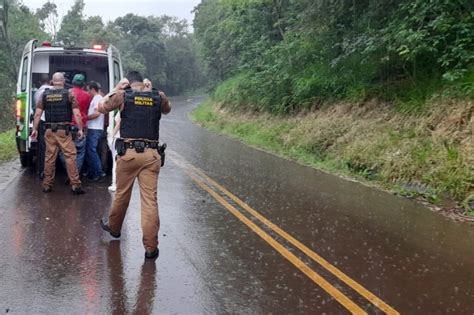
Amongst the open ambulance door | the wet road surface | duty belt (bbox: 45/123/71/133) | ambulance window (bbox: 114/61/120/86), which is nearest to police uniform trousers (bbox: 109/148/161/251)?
the wet road surface

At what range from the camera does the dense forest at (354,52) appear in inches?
416

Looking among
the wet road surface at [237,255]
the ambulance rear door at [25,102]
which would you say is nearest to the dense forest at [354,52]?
the wet road surface at [237,255]

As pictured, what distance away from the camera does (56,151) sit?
314 inches

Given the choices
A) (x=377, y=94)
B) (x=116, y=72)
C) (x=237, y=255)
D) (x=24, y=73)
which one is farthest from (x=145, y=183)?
(x=377, y=94)

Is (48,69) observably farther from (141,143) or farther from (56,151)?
(141,143)

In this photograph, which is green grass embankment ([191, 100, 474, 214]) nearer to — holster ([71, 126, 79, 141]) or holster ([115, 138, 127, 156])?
holster ([115, 138, 127, 156])

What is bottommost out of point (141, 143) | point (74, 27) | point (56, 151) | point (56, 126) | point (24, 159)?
point (24, 159)

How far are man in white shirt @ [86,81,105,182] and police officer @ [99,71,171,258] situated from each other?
362 centimetres

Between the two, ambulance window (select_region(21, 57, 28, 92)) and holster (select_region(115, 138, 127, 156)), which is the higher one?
ambulance window (select_region(21, 57, 28, 92))

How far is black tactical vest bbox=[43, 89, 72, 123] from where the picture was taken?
25.3 ft

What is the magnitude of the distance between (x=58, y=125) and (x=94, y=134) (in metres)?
1.14

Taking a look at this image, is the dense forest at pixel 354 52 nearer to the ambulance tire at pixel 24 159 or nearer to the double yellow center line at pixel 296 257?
the double yellow center line at pixel 296 257

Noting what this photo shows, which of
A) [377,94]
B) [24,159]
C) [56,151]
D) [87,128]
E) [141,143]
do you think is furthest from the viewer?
[377,94]

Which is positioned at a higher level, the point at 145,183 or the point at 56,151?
the point at 145,183
